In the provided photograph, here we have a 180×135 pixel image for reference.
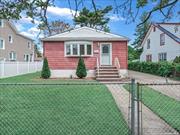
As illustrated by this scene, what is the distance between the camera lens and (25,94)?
43.8 feet

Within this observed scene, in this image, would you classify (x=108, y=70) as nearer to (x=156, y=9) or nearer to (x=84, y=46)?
(x=84, y=46)

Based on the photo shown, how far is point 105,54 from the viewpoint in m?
26.8

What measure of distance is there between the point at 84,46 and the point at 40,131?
775 inches

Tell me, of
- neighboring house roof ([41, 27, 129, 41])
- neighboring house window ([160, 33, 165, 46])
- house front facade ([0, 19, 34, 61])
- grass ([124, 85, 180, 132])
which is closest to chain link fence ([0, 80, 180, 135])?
grass ([124, 85, 180, 132])

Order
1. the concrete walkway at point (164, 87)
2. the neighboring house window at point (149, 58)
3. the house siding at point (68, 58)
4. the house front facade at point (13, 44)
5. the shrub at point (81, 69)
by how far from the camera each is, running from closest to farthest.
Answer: the concrete walkway at point (164, 87), the shrub at point (81, 69), the house siding at point (68, 58), the neighboring house window at point (149, 58), the house front facade at point (13, 44)

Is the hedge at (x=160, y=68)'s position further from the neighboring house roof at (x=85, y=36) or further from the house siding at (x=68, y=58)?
the neighboring house roof at (x=85, y=36)

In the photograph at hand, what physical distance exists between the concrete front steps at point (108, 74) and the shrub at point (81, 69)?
4.02ft

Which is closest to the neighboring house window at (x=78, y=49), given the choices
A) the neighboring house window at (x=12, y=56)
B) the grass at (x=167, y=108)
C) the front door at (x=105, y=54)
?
the front door at (x=105, y=54)

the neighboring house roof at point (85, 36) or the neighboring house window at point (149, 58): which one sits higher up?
the neighboring house roof at point (85, 36)

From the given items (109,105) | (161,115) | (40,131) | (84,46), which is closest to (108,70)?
(84,46)

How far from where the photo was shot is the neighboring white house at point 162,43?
112 feet

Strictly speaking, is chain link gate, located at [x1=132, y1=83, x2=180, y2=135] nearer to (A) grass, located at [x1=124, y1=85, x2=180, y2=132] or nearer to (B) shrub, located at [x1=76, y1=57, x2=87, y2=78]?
(A) grass, located at [x1=124, y1=85, x2=180, y2=132]

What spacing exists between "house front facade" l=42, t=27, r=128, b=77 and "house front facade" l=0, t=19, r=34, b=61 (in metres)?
18.1

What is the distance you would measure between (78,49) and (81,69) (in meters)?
2.19
